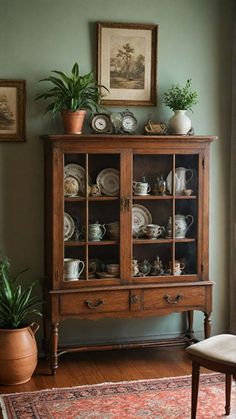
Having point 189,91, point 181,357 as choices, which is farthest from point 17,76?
point 181,357

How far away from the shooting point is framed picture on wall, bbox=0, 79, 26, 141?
4.55 meters

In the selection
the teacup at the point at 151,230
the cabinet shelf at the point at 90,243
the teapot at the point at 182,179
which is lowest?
the cabinet shelf at the point at 90,243

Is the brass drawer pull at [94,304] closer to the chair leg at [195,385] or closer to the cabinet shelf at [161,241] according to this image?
the cabinet shelf at [161,241]

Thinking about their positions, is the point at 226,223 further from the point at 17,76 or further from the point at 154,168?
the point at 17,76

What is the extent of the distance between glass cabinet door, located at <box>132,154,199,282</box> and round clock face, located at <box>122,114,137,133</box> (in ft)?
0.87

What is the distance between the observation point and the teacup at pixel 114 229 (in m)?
4.51

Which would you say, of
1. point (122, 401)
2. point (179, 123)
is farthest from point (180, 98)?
point (122, 401)

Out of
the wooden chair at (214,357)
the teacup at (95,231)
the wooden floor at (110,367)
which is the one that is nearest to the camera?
the wooden chair at (214,357)

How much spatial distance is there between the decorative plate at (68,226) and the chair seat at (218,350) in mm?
1257

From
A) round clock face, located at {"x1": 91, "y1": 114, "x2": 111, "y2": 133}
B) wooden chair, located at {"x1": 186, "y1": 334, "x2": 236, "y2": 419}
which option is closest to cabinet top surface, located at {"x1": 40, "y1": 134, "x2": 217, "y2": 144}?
round clock face, located at {"x1": 91, "y1": 114, "x2": 111, "y2": 133}

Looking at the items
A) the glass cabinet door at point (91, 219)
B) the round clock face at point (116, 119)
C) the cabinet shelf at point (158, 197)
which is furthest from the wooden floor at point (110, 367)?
the round clock face at point (116, 119)

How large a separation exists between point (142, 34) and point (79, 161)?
1034 mm

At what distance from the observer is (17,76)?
4.57 m

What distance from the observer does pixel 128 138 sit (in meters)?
4.41
